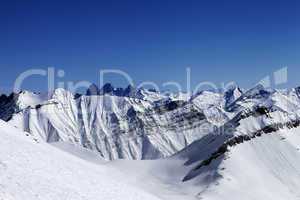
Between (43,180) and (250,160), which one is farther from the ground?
(43,180)

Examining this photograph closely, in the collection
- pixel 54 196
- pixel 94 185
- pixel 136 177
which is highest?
pixel 54 196

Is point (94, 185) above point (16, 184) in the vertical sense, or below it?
below

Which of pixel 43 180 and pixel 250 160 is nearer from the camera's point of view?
pixel 43 180

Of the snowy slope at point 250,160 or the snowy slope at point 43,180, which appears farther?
the snowy slope at point 250,160

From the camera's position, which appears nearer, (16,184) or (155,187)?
(16,184)

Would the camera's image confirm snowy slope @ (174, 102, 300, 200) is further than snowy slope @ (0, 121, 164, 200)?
Yes

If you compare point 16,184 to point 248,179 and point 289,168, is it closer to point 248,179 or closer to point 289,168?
point 248,179

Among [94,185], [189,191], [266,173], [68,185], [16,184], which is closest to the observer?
[16,184]

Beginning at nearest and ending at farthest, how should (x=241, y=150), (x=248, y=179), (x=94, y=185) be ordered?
(x=94, y=185)
(x=248, y=179)
(x=241, y=150)

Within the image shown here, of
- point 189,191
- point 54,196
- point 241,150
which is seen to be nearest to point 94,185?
point 54,196

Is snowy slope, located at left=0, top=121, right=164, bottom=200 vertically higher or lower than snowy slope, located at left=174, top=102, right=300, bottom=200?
higher

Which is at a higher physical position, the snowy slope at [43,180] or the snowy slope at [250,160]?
the snowy slope at [43,180]
